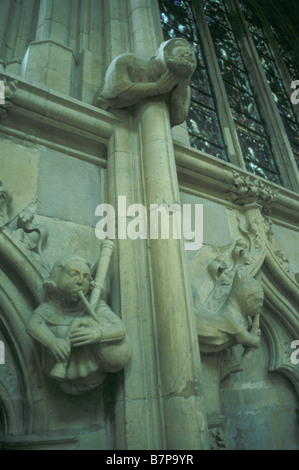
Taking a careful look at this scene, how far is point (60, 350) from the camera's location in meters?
1.52

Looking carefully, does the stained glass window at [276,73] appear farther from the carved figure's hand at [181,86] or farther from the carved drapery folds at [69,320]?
the carved drapery folds at [69,320]

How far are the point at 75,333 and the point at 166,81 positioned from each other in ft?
6.38

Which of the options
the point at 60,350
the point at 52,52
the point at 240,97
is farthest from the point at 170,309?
the point at 240,97

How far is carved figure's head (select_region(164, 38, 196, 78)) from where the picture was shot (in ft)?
8.41

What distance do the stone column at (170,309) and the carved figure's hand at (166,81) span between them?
111 millimetres

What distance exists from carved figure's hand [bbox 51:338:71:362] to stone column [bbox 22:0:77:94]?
86.1 inches

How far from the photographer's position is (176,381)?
1.72 meters

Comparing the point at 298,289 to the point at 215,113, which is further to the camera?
the point at 215,113

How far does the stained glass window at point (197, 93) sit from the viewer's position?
13.7 feet

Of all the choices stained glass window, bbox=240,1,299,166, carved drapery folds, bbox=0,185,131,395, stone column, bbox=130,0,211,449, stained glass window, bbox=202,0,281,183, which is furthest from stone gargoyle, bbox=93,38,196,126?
stained glass window, bbox=240,1,299,166

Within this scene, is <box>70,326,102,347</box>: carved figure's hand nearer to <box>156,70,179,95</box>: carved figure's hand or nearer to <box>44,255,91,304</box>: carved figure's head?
<box>44,255,91,304</box>: carved figure's head

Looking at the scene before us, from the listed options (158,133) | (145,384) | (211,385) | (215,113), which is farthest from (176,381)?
(215,113)

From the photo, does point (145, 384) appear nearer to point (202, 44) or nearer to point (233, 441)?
point (233, 441)

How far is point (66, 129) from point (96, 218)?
2.34ft
